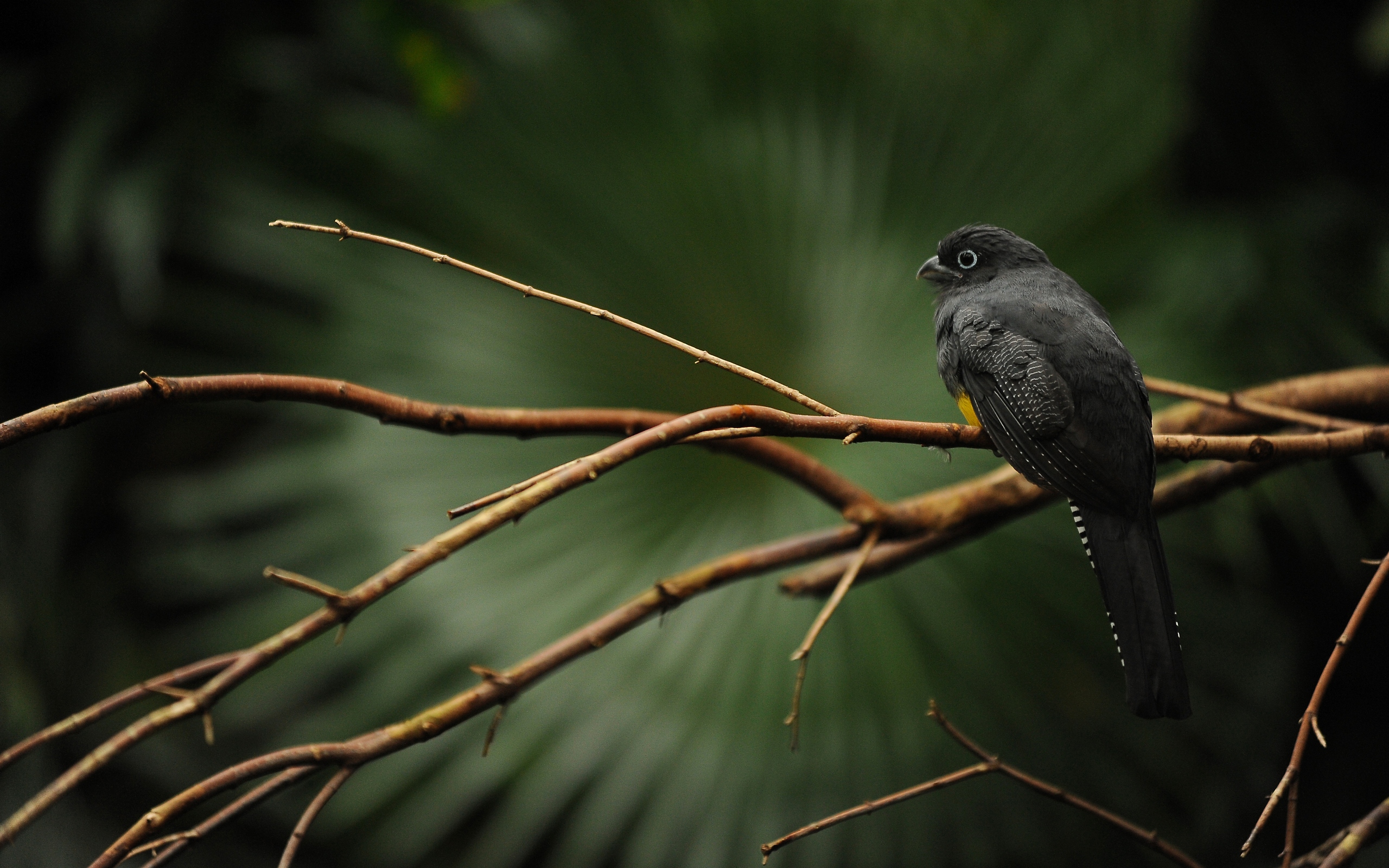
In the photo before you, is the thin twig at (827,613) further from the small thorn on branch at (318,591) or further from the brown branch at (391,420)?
the small thorn on branch at (318,591)

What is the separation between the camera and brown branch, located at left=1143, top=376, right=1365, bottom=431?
1.44 meters

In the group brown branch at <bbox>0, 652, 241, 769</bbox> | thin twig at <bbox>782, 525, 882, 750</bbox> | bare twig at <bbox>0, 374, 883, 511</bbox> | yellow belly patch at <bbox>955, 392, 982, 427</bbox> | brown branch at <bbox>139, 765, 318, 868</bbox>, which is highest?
yellow belly patch at <bbox>955, 392, 982, 427</bbox>

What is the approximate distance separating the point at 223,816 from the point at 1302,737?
1.08 metres

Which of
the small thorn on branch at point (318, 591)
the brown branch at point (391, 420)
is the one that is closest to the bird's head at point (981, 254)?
the brown branch at point (391, 420)

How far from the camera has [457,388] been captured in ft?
9.55

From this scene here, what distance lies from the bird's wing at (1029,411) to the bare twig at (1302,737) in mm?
267

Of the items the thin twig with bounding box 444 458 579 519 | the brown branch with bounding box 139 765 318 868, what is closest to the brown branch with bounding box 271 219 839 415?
the thin twig with bounding box 444 458 579 519

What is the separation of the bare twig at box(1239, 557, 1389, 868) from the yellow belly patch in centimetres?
58

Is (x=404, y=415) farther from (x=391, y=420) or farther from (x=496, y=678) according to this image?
(x=496, y=678)

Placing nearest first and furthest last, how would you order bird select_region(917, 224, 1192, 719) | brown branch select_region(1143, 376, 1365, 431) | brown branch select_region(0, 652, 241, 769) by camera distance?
brown branch select_region(0, 652, 241, 769) → bird select_region(917, 224, 1192, 719) → brown branch select_region(1143, 376, 1365, 431)

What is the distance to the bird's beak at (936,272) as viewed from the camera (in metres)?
1.70

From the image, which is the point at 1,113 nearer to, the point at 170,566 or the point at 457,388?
the point at 170,566

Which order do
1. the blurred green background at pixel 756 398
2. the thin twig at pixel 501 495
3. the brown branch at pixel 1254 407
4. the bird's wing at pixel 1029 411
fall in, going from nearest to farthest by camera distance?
the thin twig at pixel 501 495, the bird's wing at pixel 1029 411, the brown branch at pixel 1254 407, the blurred green background at pixel 756 398

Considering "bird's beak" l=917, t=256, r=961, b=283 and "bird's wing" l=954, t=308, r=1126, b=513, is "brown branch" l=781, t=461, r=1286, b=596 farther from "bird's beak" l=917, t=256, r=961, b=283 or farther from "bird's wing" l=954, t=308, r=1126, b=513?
"bird's beak" l=917, t=256, r=961, b=283
